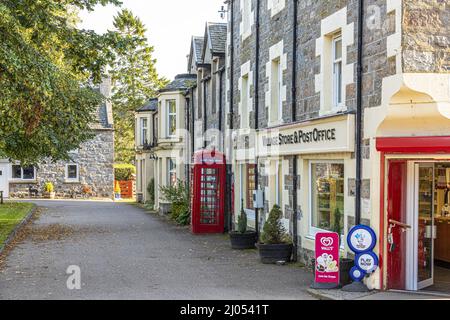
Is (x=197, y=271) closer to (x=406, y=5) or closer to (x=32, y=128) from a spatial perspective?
(x=32, y=128)

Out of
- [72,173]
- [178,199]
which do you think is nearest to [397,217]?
[178,199]

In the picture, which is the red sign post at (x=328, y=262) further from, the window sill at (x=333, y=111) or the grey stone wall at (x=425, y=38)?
the grey stone wall at (x=425, y=38)

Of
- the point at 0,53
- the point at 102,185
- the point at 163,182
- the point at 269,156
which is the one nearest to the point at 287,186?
the point at 269,156

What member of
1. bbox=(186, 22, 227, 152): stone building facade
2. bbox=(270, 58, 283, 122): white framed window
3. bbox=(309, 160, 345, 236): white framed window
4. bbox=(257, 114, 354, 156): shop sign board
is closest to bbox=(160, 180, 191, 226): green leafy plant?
bbox=(186, 22, 227, 152): stone building facade

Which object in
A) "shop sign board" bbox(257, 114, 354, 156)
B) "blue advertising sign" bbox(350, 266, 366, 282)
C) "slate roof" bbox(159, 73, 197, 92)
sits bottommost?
"blue advertising sign" bbox(350, 266, 366, 282)

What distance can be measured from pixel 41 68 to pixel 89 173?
35.6 meters

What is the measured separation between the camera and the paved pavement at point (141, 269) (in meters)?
12.3

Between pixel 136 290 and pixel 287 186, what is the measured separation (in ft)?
18.1

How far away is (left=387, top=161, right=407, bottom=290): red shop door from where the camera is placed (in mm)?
12211

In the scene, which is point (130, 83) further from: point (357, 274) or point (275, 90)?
point (357, 274)

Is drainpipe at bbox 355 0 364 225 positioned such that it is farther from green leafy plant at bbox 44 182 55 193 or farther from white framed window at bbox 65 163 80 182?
white framed window at bbox 65 163 80 182

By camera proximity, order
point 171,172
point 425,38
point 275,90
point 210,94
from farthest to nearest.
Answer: point 171,172
point 210,94
point 275,90
point 425,38

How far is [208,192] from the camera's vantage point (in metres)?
24.2

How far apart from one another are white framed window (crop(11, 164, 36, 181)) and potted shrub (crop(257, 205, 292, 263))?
118ft
